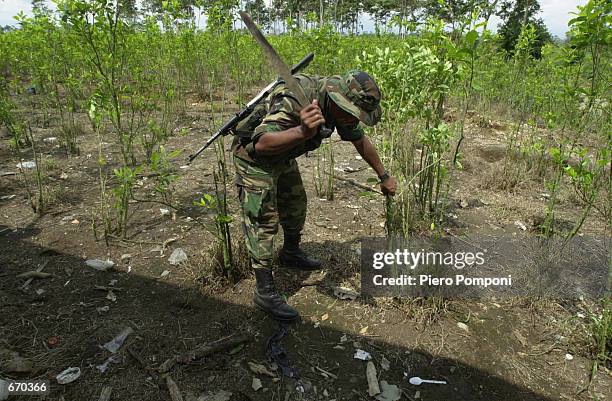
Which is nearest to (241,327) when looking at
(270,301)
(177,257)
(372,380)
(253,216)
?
(270,301)

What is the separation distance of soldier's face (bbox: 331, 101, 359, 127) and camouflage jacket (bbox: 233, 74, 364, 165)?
1.4 inches

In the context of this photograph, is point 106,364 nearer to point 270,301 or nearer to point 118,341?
point 118,341

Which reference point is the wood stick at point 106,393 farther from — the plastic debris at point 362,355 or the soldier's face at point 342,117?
the soldier's face at point 342,117

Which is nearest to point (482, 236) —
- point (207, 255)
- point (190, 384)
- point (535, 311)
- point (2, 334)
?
point (535, 311)

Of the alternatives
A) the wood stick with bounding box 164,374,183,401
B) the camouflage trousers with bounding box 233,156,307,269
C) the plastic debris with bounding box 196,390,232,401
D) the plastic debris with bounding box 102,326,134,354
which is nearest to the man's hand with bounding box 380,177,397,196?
the camouflage trousers with bounding box 233,156,307,269

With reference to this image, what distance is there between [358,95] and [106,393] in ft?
6.78

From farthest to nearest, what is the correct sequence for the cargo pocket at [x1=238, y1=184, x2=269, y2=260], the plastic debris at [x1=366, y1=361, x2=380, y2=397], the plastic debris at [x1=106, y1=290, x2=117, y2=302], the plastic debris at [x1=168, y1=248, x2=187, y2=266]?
the plastic debris at [x1=168, y1=248, x2=187, y2=266] → the plastic debris at [x1=106, y1=290, x2=117, y2=302] → the cargo pocket at [x1=238, y1=184, x2=269, y2=260] → the plastic debris at [x1=366, y1=361, x2=380, y2=397]

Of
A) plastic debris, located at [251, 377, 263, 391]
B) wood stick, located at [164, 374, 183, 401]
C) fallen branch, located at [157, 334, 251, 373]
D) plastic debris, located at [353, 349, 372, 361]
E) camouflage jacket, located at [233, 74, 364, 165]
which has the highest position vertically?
camouflage jacket, located at [233, 74, 364, 165]

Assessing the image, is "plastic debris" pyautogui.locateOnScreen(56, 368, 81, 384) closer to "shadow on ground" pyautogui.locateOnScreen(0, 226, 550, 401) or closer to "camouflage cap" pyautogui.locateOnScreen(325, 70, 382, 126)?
"shadow on ground" pyautogui.locateOnScreen(0, 226, 550, 401)

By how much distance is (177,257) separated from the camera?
297cm

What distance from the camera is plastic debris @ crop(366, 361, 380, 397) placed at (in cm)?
Answer: 193

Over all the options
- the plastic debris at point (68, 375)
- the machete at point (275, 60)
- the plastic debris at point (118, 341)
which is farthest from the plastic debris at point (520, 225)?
the plastic debris at point (68, 375)

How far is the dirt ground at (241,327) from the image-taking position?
1960 millimetres

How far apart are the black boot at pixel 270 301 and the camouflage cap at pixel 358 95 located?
113 centimetres
